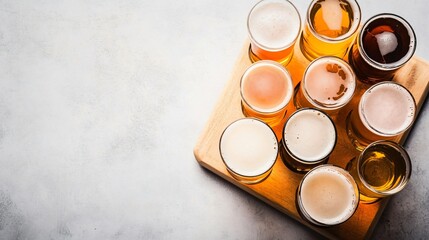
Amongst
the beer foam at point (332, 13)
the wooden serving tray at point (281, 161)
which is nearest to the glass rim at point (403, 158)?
the wooden serving tray at point (281, 161)

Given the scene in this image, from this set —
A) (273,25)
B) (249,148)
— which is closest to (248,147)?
(249,148)

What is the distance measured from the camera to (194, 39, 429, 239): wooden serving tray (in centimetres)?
108

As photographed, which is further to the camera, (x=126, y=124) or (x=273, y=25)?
(x=126, y=124)

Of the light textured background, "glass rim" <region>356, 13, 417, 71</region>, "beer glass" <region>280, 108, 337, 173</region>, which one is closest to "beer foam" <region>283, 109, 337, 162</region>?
"beer glass" <region>280, 108, 337, 173</region>

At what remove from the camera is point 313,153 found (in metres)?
A: 1.03

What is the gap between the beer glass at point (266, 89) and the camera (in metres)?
1.03

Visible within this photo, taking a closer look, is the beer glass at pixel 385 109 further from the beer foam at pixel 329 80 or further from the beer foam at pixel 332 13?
the beer foam at pixel 332 13

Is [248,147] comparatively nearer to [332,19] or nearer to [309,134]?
[309,134]

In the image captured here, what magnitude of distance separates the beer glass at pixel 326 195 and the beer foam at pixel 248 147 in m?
0.11

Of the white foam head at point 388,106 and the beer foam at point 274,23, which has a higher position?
the beer foam at point 274,23

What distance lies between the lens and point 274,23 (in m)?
1.10

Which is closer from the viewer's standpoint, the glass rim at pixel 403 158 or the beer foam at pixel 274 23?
the glass rim at pixel 403 158

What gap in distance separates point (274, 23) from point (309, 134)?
12.7 inches

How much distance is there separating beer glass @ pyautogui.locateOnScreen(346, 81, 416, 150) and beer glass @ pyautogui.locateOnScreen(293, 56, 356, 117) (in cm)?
5
